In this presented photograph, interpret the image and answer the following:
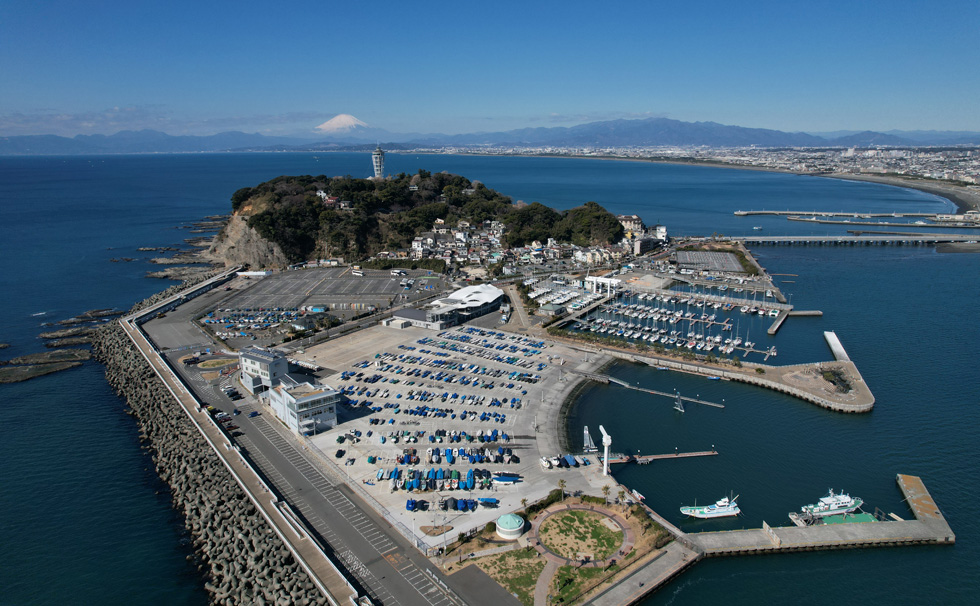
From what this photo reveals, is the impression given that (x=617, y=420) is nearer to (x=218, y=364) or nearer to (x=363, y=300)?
(x=218, y=364)

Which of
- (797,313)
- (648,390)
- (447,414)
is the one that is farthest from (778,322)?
(447,414)

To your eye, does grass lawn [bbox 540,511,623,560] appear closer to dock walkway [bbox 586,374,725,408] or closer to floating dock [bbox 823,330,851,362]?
dock walkway [bbox 586,374,725,408]

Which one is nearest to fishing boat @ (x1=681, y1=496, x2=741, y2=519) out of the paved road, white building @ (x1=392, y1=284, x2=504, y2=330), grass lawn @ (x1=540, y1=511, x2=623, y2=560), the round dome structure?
grass lawn @ (x1=540, y1=511, x2=623, y2=560)

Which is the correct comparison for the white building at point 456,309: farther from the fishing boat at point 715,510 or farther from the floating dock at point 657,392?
the fishing boat at point 715,510

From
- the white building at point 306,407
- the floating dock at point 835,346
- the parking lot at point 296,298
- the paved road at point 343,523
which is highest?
the white building at point 306,407

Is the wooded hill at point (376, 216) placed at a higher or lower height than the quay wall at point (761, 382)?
higher

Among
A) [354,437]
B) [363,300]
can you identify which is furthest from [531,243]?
[354,437]

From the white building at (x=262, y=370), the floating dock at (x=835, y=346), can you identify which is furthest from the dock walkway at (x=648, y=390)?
the white building at (x=262, y=370)
